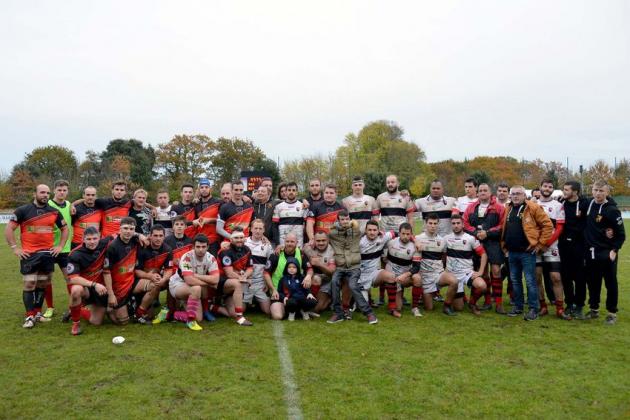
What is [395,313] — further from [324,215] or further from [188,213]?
[188,213]

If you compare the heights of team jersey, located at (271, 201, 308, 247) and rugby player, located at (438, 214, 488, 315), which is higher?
team jersey, located at (271, 201, 308, 247)

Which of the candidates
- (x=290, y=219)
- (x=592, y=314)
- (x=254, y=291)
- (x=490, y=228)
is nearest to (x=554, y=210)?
(x=490, y=228)

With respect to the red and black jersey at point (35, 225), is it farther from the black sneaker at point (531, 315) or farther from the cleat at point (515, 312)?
the black sneaker at point (531, 315)

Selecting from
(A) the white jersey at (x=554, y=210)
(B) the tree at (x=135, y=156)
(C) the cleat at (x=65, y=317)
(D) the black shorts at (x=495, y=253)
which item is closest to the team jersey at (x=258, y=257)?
(C) the cleat at (x=65, y=317)

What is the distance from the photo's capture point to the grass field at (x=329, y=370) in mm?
3756

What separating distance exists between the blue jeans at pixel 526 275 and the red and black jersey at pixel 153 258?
16.0 ft

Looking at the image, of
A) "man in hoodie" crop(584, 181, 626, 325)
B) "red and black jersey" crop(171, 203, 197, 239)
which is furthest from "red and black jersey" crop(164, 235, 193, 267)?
"man in hoodie" crop(584, 181, 626, 325)

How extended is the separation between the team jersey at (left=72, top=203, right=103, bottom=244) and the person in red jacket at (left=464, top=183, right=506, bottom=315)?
5.71 meters

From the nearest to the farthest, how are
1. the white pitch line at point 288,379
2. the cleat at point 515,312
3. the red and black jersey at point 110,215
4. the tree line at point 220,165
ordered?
the white pitch line at point 288,379 → the cleat at point 515,312 → the red and black jersey at point 110,215 → the tree line at point 220,165

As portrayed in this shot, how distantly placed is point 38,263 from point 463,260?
6.04m

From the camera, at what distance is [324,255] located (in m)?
6.90

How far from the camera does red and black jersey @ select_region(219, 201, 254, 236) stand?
7363 millimetres

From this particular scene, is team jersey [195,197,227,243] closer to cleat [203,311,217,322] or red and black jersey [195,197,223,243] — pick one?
red and black jersey [195,197,223,243]

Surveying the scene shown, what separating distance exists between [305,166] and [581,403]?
40.0 metres
